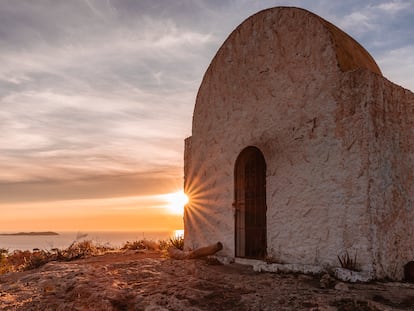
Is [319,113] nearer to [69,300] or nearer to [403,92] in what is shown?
[403,92]

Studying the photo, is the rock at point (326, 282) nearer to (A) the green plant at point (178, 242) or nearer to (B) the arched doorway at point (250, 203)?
(B) the arched doorway at point (250, 203)

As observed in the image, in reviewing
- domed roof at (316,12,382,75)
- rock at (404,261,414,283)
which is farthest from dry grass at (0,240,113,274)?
domed roof at (316,12,382,75)

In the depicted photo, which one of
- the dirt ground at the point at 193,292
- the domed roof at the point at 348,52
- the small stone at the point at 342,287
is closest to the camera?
the dirt ground at the point at 193,292

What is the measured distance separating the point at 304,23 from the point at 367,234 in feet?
12.1

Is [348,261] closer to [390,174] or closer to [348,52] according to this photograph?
[390,174]

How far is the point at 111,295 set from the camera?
206 inches

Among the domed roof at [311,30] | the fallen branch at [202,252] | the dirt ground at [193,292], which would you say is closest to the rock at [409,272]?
the dirt ground at [193,292]

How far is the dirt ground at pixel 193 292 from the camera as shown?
472 cm

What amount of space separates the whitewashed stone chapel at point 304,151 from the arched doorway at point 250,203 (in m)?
0.02

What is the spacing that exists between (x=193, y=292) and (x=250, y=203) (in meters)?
2.98

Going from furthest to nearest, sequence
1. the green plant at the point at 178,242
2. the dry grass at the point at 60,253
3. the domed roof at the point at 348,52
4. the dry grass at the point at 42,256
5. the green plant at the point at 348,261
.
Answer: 1. the green plant at the point at 178,242
2. the dry grass at the point at 60,253
3. the dry grass at the point at 42,256
4. the domed roof at the point at 348,52
5. the green plant at the point at 348,261

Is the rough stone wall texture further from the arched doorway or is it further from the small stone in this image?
the arched doorway

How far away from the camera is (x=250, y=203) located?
8039mm

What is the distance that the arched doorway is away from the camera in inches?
311
